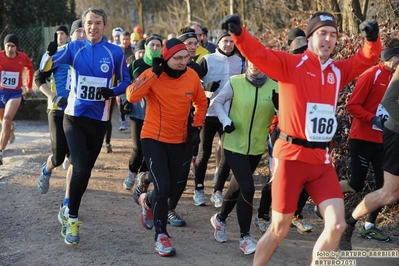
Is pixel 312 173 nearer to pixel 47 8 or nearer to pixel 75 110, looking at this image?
pixel 75 110

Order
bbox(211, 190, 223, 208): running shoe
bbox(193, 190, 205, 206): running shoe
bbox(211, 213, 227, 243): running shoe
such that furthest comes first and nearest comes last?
bbox(193, 190, 205, 206): running shoe < bbox(211, 190, 223, 208): running shoe < bbox(211, 213, 227, 243): running shoe

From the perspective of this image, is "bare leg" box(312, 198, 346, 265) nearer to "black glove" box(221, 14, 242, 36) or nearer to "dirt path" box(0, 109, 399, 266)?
"dirt path" box(0, 109, 399, 266)

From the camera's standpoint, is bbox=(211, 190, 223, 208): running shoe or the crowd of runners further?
bbox=(211, 190, 223, 208): running shoe

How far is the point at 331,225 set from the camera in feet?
14.4

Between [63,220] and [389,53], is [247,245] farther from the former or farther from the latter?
[389,53]

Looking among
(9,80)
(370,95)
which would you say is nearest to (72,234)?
(370,95)

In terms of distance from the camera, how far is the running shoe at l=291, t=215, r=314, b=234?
22.0ft

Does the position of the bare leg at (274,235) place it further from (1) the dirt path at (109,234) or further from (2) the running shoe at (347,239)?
(2) the running shoe at (347,239)

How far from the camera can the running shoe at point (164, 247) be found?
570 cm

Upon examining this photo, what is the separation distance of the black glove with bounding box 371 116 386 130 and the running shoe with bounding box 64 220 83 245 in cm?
319

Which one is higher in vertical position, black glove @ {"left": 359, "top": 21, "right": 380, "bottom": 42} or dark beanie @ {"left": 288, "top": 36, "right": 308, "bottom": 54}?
black glove @ {"left": 359, "top": 21, "right": 380, "bottom": 42}

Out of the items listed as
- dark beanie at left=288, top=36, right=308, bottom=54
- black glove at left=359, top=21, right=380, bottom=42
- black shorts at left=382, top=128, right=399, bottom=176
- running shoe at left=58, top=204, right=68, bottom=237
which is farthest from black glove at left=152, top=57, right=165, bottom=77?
black shorts at left=382, top=128, right=399, bottom=176

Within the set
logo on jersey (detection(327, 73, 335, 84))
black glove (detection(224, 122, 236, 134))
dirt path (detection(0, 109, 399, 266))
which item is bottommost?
dirt path (detection(0, 109, 399, 266))

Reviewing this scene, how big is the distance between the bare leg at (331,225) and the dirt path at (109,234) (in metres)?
1.32
